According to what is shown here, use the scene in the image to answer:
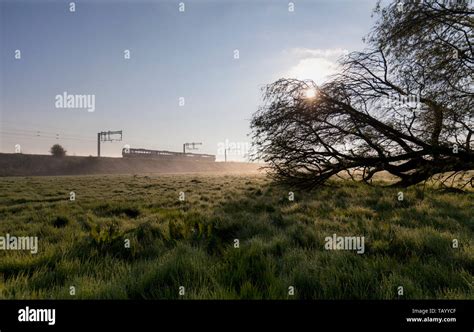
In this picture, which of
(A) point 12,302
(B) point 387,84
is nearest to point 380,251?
(A) point 12,302

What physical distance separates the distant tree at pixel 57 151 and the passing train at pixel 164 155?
1575 centimetres

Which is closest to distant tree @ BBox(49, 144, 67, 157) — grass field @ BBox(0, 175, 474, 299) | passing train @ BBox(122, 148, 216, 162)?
passing train @ BBox(122, 148, 216, 162)

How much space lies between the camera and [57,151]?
63594 millimetres

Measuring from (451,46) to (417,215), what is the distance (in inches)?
179

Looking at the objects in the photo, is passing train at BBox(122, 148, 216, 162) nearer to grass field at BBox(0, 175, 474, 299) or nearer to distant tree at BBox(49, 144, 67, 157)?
distant tree at BBox(49, 144, 67, 157)

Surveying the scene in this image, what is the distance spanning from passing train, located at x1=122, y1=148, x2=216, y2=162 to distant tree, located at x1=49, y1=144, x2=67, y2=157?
15.8 meters

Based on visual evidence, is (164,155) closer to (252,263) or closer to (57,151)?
(57,151)

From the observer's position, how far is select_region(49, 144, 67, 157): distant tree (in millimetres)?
62969

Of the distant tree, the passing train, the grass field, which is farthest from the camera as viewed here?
the passing train

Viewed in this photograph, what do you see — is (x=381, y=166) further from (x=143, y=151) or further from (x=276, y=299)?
(x=143, y=151)

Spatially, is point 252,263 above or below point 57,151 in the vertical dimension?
below

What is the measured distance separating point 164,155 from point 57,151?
99.7ft

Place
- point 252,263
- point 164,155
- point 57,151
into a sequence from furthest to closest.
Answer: point 164,155 → point 57,151 → point 252,263

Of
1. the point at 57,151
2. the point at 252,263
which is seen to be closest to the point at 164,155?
the point at 57,151
